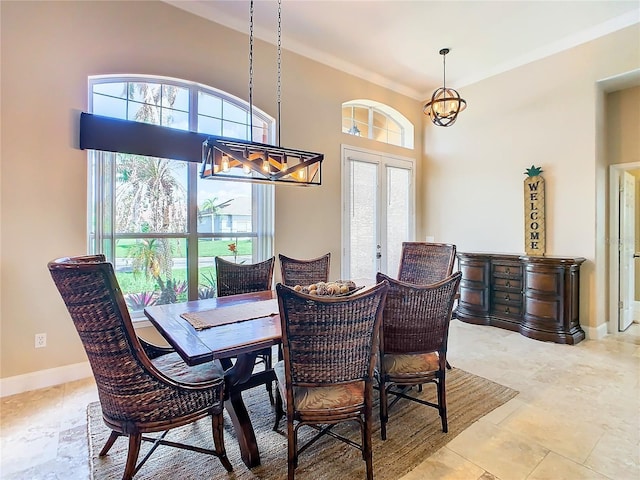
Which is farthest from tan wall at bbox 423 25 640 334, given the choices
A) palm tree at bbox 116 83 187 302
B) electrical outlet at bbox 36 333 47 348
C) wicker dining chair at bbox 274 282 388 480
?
electrical outlet at bbox 36 333 47 348

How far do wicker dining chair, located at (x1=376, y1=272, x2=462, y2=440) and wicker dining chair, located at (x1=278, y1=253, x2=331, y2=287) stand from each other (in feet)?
4.37

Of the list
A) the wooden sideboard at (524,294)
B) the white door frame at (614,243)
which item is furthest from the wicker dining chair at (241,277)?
the white door frame at (614,243)

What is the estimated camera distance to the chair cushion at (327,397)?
171 cm

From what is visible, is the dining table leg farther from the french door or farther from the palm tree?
the french door

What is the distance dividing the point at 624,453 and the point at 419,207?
431 centimetres

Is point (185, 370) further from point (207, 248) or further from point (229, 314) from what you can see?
point (207, 248)

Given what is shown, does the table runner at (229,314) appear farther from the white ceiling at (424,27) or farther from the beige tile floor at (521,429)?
the white ceiling at (424,27)

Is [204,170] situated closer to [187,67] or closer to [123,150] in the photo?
[123,150]

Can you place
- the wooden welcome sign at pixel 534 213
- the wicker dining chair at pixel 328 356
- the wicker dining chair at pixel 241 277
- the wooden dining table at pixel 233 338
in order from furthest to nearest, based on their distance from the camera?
the wooden welcome sign at pixel 534 213, the wicker dining chair at pixel 241 277, the wooden dining table at pixel 233 338, the wicker dining chair at pixel 328 356

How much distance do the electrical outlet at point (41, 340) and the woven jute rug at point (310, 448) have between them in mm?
805

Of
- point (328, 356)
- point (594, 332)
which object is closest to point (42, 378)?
point (328, 356)

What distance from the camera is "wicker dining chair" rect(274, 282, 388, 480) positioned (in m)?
1.58

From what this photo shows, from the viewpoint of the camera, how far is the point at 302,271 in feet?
11.0

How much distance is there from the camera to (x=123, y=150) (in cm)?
310
